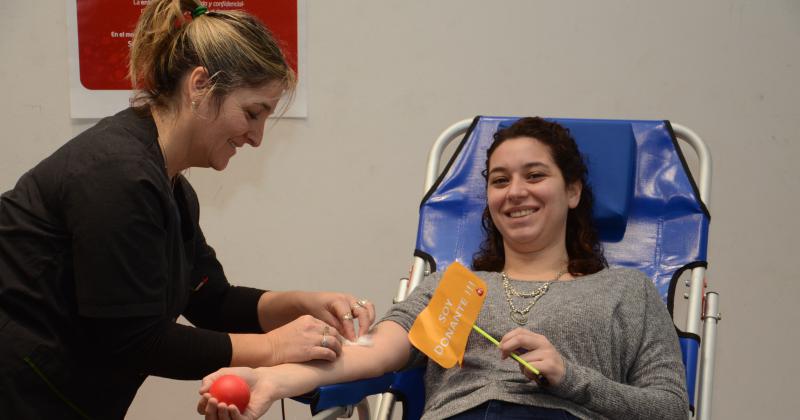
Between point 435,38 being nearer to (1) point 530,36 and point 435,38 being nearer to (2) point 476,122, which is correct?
(1) point 530,36

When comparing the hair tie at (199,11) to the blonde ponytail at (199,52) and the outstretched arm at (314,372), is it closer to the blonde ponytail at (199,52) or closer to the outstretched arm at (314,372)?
the blonde ponytail at (199,52)

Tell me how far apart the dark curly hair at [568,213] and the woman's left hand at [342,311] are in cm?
40

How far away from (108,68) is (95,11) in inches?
7.4

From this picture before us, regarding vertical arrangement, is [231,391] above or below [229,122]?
below

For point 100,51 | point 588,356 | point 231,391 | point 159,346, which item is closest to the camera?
point 231,391

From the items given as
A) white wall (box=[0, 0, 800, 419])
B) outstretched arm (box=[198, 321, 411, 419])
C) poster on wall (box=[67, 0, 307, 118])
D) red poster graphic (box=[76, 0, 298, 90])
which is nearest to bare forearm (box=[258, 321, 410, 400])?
outstretched arm (box=[198, 321, 411, 419])

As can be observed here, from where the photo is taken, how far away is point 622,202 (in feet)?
6.31

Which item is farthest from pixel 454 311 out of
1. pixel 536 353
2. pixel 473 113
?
pixel 473 113

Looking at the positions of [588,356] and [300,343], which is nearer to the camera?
[300,343]

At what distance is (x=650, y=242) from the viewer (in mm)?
1931

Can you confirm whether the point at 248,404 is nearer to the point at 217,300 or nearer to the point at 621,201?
the point at 217,300

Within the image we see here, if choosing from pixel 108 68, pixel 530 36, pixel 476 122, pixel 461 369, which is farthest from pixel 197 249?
pixel 530 36

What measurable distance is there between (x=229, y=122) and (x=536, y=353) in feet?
2.32

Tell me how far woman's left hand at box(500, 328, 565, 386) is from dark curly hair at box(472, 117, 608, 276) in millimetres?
402
